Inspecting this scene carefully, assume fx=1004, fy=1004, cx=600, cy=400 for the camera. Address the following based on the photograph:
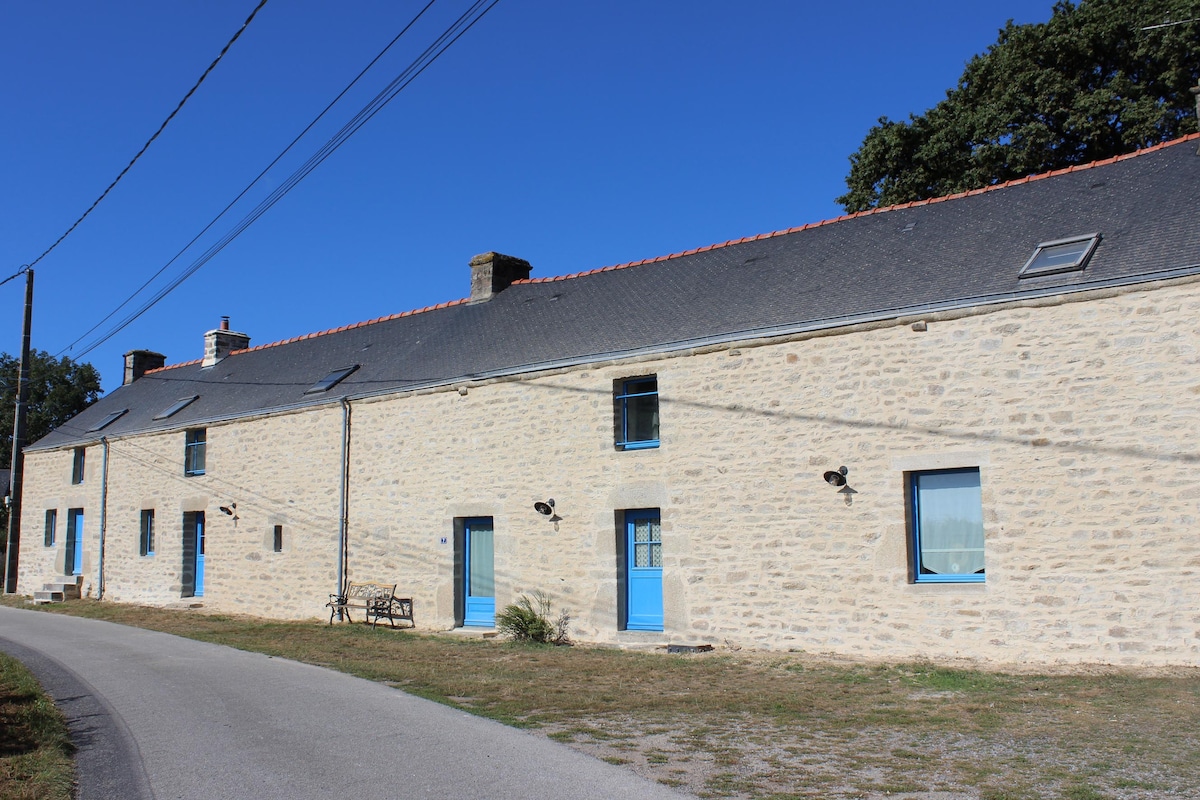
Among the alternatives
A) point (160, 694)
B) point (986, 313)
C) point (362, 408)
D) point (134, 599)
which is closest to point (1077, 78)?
point (986, 313)

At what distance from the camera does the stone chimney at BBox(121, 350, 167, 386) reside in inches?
1061

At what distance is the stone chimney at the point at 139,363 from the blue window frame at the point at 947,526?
22.7m

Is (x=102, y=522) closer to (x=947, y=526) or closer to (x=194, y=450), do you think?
(x=194, y=450)

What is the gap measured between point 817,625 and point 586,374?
4447 millimetres

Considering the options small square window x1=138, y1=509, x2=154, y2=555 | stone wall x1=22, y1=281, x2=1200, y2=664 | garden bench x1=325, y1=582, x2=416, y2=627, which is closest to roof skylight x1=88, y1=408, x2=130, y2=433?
small square window x1=138, y1=509, x2=154, y2=555

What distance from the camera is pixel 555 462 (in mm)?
13477

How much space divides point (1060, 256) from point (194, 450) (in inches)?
642

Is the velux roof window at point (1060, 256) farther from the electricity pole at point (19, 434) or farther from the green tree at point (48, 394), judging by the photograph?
the green tree at point (48, 394)

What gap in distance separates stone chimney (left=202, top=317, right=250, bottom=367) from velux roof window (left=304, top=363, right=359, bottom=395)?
23.1ft

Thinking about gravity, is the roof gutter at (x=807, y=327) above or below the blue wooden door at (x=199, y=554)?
above

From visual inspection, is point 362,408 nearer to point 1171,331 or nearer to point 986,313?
point 986,313

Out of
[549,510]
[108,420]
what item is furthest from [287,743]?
[108,420]

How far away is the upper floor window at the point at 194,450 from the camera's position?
2000 cm

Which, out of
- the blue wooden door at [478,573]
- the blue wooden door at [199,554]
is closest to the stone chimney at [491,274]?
the blue wooden door at [478,573]
